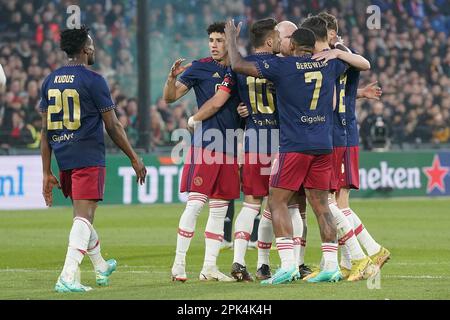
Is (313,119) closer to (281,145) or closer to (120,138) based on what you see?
(281,145)

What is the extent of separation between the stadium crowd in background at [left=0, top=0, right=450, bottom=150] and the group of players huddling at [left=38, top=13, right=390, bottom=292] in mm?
12210

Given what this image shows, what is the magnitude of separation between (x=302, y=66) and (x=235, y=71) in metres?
0.58

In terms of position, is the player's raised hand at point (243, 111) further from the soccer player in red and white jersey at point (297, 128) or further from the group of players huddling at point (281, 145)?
the soccer player in red and white jersey at point (297, 128)

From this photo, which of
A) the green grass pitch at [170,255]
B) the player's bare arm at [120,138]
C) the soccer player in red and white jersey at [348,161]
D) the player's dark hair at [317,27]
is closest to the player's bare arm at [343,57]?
the player's dark hair at [317,27]

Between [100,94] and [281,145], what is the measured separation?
1650 millimetres

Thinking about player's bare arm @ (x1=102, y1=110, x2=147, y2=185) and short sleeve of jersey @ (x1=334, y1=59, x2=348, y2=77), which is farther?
short sleeve of jersey @ (x1=334, y1=59, x2=348, y2=77)

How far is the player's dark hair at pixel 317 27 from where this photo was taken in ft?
34.8

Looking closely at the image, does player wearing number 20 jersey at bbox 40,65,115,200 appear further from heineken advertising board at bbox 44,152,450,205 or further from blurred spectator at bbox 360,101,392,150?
→ blurred spectator at bbox 360,101,392,150

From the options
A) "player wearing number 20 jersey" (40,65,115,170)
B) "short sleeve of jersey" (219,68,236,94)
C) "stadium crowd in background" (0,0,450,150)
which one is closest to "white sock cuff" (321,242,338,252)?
"short sleeve of jersey" (219,68,236,94)

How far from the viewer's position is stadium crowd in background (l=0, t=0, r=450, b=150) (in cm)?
2461

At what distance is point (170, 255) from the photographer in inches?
553

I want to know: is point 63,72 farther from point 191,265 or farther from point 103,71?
point 103,71

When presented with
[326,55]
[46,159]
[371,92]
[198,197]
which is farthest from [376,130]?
[46,159]
